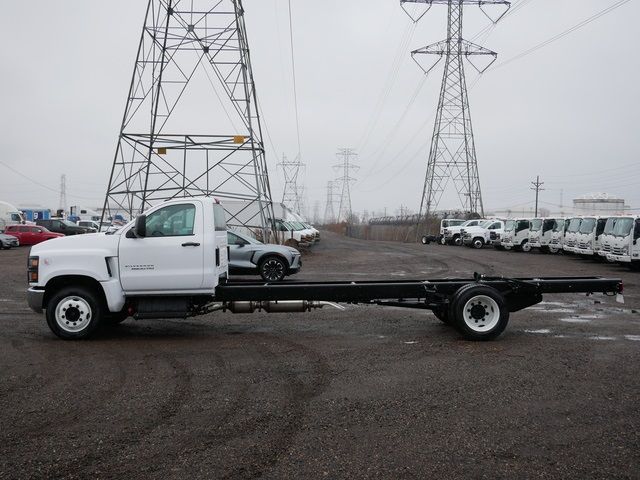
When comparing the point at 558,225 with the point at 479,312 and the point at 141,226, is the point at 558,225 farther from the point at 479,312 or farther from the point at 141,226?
the point at 141,226

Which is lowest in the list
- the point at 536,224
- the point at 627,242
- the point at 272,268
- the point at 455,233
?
the point at 272,268

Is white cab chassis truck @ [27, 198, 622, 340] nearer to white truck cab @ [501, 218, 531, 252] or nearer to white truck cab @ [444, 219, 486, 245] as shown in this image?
white truck cab @ [501, 218, 531, 252]

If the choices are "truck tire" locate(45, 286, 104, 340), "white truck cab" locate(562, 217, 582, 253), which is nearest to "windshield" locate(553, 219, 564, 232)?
"white truck cab" locate(562, 217, 582, 253)

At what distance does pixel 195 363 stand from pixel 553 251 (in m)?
28.8

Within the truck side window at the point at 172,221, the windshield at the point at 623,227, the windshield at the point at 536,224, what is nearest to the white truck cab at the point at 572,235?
the windshield at the point at 536,224

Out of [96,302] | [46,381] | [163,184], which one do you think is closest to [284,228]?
[163,184]

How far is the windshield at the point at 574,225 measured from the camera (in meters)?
28.6

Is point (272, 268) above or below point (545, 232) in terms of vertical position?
below

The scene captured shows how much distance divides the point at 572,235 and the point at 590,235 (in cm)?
210

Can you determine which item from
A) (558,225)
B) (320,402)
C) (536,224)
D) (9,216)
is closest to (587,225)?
(558,225)

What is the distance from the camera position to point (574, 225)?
29.0 m

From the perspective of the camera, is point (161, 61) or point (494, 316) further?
point (161, 61)

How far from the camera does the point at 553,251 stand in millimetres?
32188

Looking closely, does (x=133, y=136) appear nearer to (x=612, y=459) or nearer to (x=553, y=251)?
(x=612, y=459)
